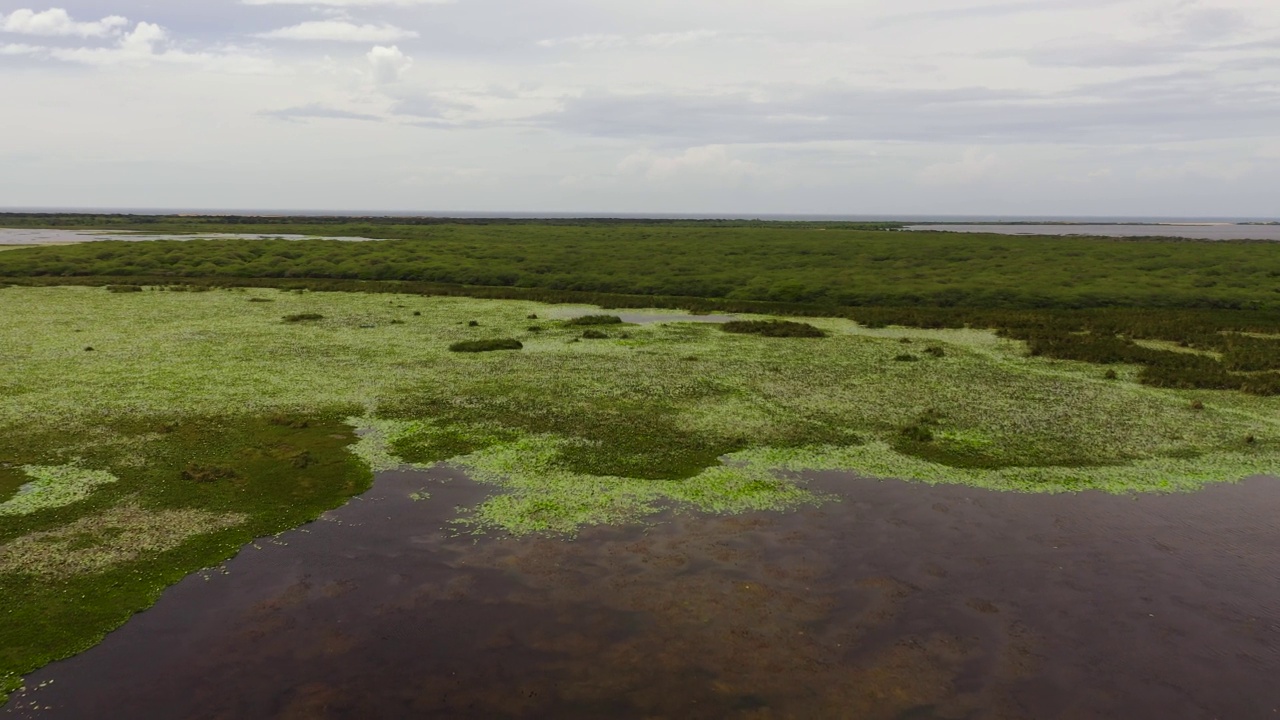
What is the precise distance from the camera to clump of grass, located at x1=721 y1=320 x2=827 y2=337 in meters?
53.0

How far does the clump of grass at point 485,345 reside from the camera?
4466cm

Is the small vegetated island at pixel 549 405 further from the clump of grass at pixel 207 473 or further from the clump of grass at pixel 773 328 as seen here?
the clump of grass at pixel 773 328

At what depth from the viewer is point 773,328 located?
54156mm

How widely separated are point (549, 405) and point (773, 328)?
84.2ft

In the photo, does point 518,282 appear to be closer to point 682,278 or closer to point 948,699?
point 682,278

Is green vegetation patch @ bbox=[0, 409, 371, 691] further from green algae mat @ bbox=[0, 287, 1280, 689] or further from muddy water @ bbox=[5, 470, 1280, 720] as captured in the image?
muddy water @ bbox=[5, 470, 1280, 720]

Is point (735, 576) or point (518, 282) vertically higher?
point (518, 282)

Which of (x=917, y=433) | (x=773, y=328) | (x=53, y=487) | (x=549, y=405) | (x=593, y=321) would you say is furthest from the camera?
(x=593, y=321)

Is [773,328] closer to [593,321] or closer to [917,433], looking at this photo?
[593,321]

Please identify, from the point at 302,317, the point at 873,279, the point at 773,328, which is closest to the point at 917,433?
the point at 773,328

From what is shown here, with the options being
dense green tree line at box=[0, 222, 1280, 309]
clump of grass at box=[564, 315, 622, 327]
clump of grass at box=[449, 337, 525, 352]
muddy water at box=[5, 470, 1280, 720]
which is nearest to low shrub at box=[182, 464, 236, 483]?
muddy water at box=[5, 470, 1280, 720]

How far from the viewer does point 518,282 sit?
8688 centimetres

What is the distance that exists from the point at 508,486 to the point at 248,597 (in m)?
8.49

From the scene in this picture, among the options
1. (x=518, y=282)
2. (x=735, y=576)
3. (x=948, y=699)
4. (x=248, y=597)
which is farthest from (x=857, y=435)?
(x=518, y=282)
